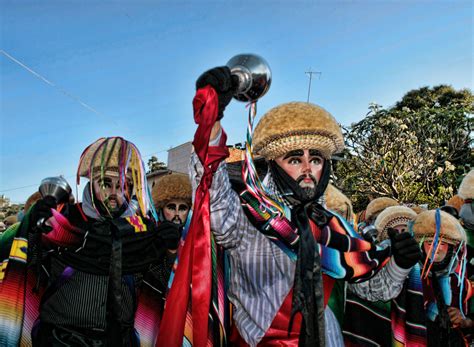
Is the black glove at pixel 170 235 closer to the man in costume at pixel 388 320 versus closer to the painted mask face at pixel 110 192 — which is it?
the painted mask face at pixel 110 192

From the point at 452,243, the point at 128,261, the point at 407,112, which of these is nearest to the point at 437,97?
the point at 407,112

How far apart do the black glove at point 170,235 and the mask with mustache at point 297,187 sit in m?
1.10

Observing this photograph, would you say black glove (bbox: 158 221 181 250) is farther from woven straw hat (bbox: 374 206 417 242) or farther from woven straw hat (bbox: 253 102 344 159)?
woven straw hat (bbox: 374 206 417 242)

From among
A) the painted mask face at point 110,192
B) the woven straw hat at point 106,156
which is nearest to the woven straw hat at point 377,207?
the woven straw hat at point 106,156

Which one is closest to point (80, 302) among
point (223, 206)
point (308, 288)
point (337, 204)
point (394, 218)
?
point (223, 206)

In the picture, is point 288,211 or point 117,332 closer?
point 288,211

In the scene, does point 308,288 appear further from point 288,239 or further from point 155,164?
point 155,164

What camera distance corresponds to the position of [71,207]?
3.81 metres

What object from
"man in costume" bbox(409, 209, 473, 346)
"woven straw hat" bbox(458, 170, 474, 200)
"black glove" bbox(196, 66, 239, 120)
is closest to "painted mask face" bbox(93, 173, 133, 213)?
"black glove" bbox(196, 66, 239, 120)

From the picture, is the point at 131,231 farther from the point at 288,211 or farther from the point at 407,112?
the point at 407,112

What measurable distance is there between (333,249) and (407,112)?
19.9m

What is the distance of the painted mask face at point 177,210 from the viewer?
4.85 m

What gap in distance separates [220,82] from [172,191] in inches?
115

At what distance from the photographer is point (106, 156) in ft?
12.1
